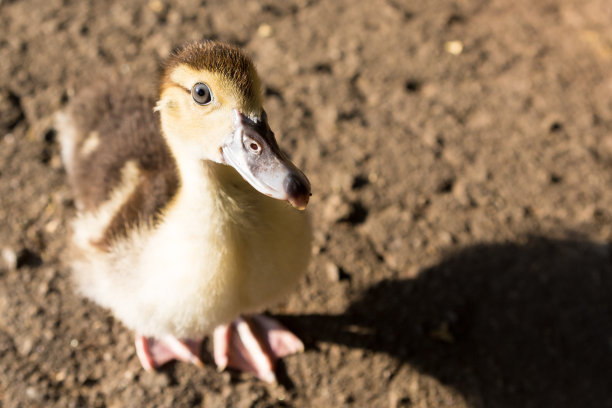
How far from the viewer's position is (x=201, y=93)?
2.15m

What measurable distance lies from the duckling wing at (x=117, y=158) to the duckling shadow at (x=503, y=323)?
101 cm

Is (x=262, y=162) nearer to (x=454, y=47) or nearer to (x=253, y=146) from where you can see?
(x=253, y=146)

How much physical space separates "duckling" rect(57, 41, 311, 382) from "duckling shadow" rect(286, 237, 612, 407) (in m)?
0.47

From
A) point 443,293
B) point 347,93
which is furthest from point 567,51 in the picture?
point 443,293

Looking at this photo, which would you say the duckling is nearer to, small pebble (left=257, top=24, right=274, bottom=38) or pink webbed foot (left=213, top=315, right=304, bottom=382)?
pink webbed foot (left=213, top=315, right=304, bottom=382)

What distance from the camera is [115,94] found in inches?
126

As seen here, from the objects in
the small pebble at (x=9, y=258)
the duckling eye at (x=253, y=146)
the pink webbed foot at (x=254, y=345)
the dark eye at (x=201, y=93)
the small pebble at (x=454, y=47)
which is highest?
the small pebble at (x=454, y=47)

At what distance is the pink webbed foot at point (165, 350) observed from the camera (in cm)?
297

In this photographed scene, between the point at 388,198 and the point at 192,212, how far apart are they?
1578 mm

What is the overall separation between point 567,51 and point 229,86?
10.4 feet

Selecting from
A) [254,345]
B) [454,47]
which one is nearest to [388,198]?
[254,345]

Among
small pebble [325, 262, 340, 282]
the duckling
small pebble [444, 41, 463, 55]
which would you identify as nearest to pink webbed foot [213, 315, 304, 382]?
the duckling

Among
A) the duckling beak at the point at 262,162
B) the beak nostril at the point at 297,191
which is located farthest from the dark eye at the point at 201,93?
the beak nostril at the point at 297,191

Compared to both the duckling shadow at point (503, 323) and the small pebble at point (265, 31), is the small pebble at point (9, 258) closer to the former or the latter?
the duckling shadow at point (503, 323)
